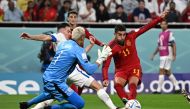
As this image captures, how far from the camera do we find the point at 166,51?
2512 centimetres

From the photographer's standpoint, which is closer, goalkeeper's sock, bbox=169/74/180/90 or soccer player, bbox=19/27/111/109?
soccer player, bbox=19/27/111/109

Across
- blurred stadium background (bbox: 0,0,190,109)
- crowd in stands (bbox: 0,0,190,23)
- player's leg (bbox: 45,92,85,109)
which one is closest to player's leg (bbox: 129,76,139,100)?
player's leg (bbox: 45,92,85,109)

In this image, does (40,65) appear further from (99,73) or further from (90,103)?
(90,103)

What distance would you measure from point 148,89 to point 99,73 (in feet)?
5.81

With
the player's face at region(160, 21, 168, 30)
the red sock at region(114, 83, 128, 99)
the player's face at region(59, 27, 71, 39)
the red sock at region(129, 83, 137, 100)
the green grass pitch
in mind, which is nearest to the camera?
the red sock at region(129, 83, 137, 100)

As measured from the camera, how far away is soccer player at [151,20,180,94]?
2467 centimetres

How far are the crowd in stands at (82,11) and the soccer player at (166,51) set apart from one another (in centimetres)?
162

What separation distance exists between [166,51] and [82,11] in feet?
11.6

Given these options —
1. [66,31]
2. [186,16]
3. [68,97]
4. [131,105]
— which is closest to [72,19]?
[66,31]

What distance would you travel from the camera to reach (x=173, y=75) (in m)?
25.3

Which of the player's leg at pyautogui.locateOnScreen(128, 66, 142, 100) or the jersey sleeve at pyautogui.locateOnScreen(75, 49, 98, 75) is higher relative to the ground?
the jersey sleeve at pyautogui.locateOnScreen(75, 49, 98, 75)

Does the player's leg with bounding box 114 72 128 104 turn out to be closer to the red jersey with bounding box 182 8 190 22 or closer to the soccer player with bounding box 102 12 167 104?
the soccer player with bounding box 102 12 167 104

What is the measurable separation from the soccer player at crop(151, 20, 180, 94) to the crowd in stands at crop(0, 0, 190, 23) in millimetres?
1621

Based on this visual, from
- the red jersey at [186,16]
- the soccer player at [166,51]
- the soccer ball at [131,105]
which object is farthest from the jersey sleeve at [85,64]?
the red jersey at [186,16]
